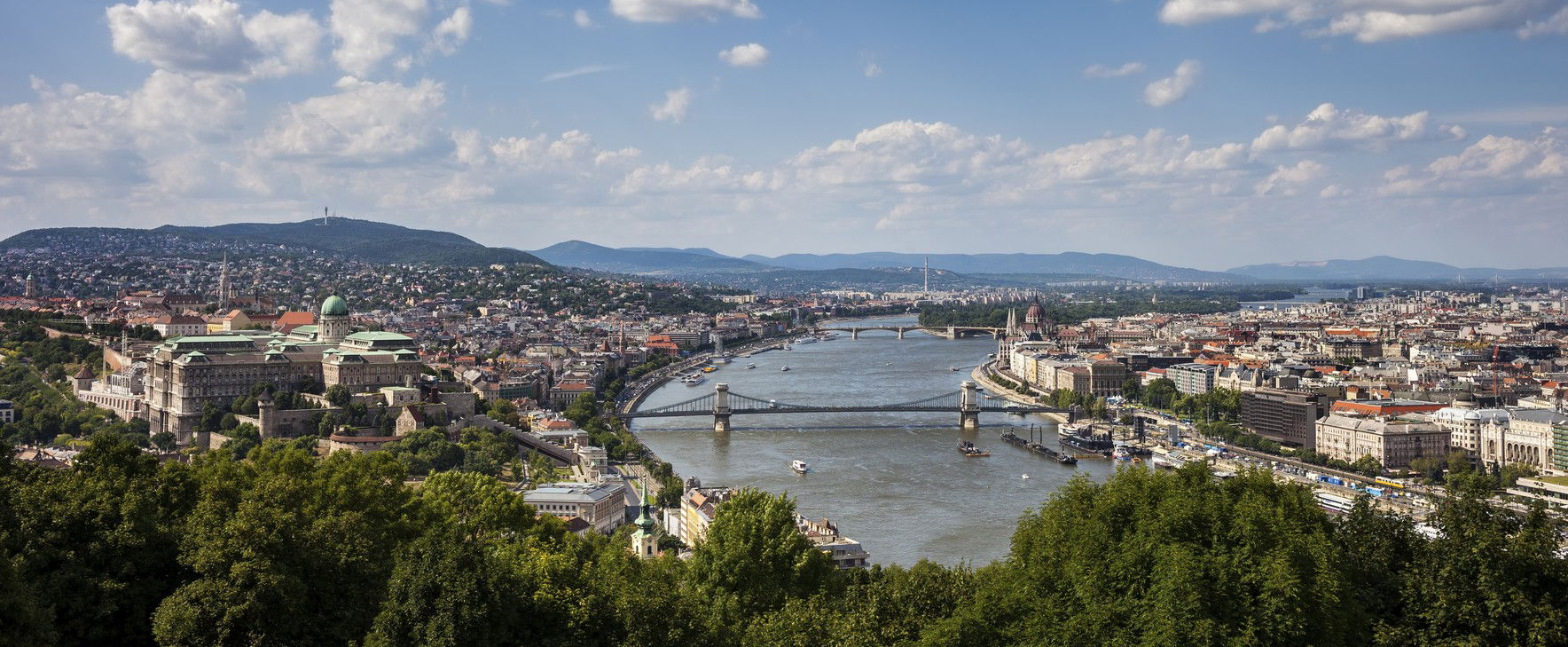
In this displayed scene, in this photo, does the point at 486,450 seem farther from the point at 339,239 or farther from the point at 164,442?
the point at 339,239

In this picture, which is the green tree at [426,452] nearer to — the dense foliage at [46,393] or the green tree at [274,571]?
the dense foliage at [46,393]

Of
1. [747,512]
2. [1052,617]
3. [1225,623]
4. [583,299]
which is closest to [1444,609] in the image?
[1225,623]

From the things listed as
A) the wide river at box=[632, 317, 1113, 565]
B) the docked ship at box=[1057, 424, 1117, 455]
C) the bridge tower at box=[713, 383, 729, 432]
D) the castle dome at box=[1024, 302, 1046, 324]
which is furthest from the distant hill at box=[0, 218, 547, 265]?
the docked ship at box=[1057, 424, 1117, 455]

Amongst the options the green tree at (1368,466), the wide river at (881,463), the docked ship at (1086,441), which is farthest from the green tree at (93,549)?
the docked ship at (1086,441)

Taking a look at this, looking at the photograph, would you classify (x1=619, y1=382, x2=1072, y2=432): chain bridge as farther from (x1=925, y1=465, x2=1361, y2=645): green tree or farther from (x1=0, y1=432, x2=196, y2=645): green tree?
(x1=0, y1=432, x2=196, y2=645): green tree

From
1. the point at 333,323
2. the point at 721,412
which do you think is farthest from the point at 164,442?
the point at 721,412

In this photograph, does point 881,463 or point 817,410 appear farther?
point 817,410
